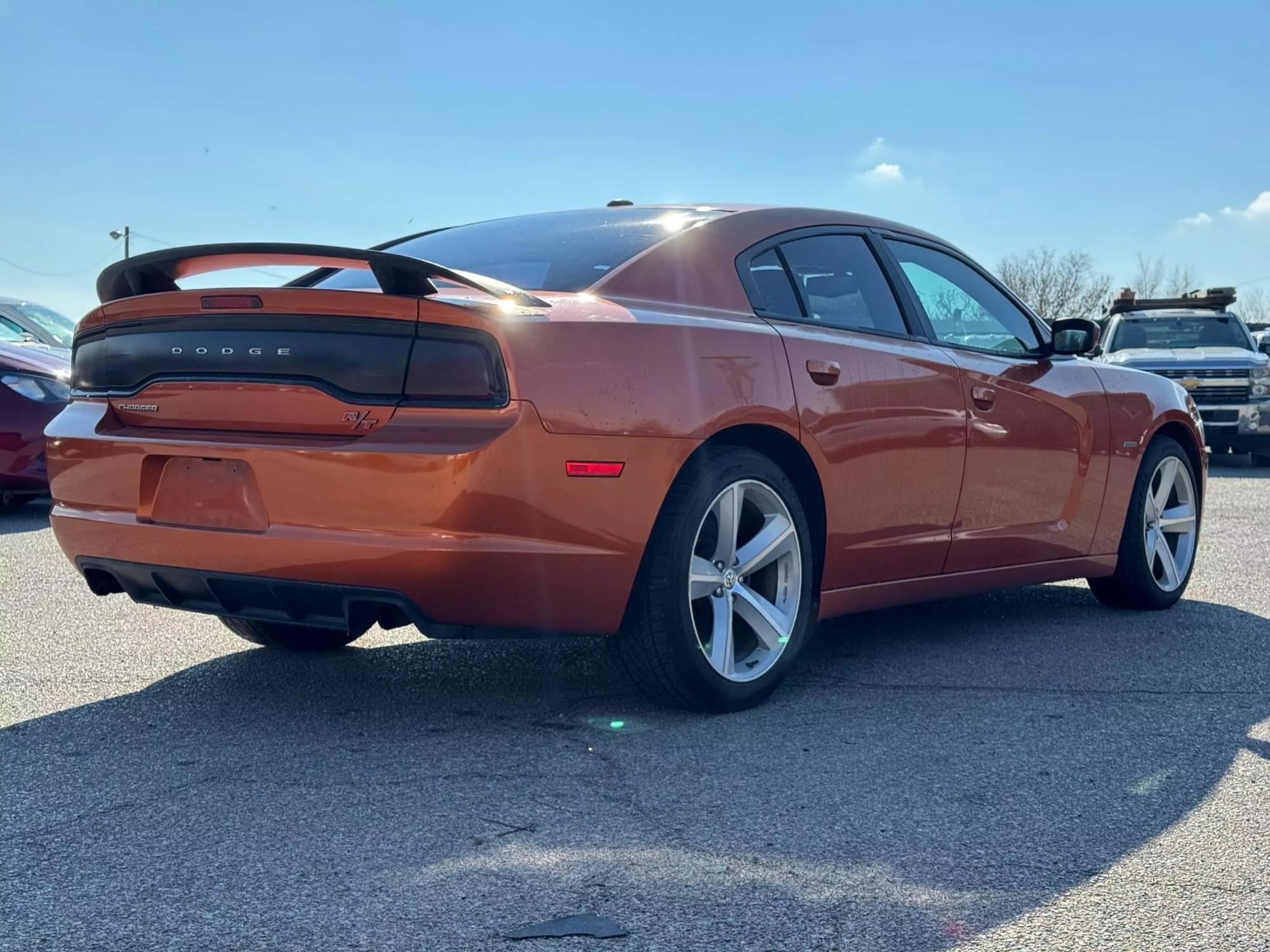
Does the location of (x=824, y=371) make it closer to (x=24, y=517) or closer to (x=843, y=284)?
(x=843, y=284)

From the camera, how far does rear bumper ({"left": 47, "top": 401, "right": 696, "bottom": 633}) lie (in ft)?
10.9

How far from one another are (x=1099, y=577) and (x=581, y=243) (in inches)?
118

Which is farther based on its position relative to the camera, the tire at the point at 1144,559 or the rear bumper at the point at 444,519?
the tire at the point at 1144,559

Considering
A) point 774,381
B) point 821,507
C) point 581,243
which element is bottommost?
point 821,507

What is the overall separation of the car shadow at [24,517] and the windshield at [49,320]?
6.44ft

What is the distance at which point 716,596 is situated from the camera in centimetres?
392

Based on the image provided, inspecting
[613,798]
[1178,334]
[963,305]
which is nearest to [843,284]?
[963,305]

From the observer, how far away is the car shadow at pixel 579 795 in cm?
250

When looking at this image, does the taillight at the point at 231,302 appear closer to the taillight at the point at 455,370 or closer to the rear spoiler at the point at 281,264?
the rear spoiler at the point at 281,264

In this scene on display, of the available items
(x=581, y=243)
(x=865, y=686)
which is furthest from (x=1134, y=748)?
(x=581, y=243)

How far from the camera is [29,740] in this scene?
3.59 metres

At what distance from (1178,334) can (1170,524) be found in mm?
10434

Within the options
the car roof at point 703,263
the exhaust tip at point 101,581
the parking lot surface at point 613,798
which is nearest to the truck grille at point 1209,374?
the parking lot surface at point 613,798

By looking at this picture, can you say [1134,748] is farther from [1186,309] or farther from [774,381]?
[1186,309]
